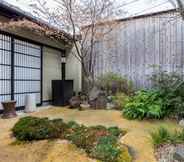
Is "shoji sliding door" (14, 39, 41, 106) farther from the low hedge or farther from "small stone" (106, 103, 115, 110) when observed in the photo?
the low hedge

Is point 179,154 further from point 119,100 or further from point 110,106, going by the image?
point 110,106

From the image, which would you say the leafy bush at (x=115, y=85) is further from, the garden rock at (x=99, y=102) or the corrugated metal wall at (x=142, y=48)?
the garden rock at (x=99, y=102)

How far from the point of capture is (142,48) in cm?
813

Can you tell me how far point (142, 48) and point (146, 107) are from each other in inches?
129

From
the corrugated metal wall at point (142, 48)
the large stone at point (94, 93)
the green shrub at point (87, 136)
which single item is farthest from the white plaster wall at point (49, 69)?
the green shrub at point (87, 136)

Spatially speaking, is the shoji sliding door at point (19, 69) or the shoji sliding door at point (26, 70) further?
the shoji sliding door at point (26, 70)

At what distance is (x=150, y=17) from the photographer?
8016 mm

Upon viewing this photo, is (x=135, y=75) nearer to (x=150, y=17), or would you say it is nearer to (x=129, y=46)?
(x=129, y=46)

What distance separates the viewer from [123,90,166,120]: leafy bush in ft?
17.8

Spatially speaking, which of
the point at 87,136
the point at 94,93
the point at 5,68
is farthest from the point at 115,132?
the point at 5,68

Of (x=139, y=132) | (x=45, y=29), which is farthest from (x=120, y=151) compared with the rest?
(x=45, y=29)

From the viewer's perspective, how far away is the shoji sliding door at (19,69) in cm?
631

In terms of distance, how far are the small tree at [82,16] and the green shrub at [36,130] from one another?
3.98 m

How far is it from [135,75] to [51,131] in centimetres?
524
